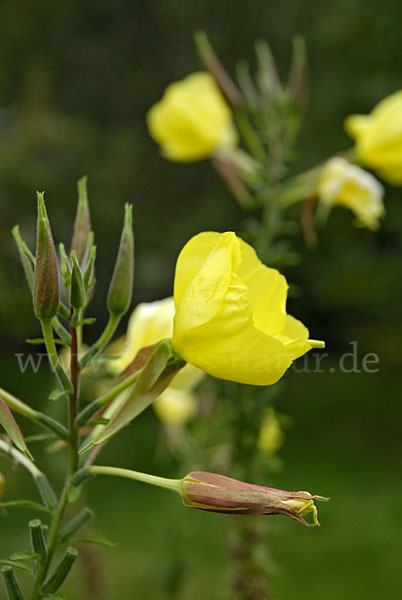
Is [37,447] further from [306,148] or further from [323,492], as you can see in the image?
[306,148]

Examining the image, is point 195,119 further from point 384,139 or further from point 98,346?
point 98,346

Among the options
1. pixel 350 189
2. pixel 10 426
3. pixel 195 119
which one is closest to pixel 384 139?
pixel 350 189

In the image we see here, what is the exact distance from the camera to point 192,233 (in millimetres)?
5832

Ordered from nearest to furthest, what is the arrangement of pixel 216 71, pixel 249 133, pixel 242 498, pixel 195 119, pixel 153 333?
pixel 242 498 < pixel 153 333 < pixel 216 71 < pixel 249 133 < pixel 195 119

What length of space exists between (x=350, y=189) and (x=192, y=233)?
4582 millimetres

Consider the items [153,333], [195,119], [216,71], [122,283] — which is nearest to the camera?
[122,283]

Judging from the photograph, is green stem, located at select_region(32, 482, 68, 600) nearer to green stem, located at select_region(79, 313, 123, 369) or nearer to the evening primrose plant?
the evening primrose plant

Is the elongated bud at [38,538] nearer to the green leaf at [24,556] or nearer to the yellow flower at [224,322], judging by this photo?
the green leaf at [24,556]

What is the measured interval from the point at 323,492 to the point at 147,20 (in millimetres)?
5401

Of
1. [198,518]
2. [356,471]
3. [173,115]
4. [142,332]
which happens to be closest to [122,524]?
[198,518]

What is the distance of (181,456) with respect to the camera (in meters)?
1.63

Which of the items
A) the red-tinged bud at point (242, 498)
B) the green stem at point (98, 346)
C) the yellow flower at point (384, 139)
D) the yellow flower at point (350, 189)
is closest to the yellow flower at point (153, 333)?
the green stem at point (98, 346)

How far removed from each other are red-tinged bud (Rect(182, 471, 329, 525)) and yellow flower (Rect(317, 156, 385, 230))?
33.7 inches

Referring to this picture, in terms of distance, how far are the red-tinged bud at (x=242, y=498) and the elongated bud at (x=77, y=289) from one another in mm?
162
